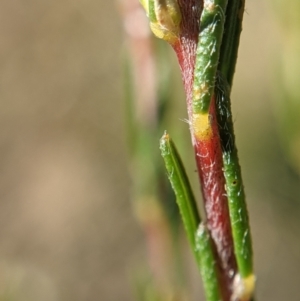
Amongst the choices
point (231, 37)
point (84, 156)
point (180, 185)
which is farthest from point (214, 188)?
point (84, 156)

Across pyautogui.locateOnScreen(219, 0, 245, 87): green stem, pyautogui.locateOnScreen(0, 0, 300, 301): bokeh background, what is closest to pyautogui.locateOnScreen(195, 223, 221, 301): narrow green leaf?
pyautogui.locateOnScreen(219, 0, 245, 87): green stem

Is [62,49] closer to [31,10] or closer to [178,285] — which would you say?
[31,10]

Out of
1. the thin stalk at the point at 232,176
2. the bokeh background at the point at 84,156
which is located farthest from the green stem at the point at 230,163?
the bokeh background at the point at 84,156

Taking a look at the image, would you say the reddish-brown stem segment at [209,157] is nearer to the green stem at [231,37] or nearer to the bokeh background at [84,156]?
the green stem at [231,37]

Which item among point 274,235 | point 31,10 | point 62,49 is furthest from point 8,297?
point 31,10

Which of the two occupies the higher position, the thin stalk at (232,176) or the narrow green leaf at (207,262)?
the thin stalk at (232,176)

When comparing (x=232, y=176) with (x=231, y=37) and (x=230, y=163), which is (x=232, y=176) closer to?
(x=230, y=163)

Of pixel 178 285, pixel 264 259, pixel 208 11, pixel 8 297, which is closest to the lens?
pixel 208 11
